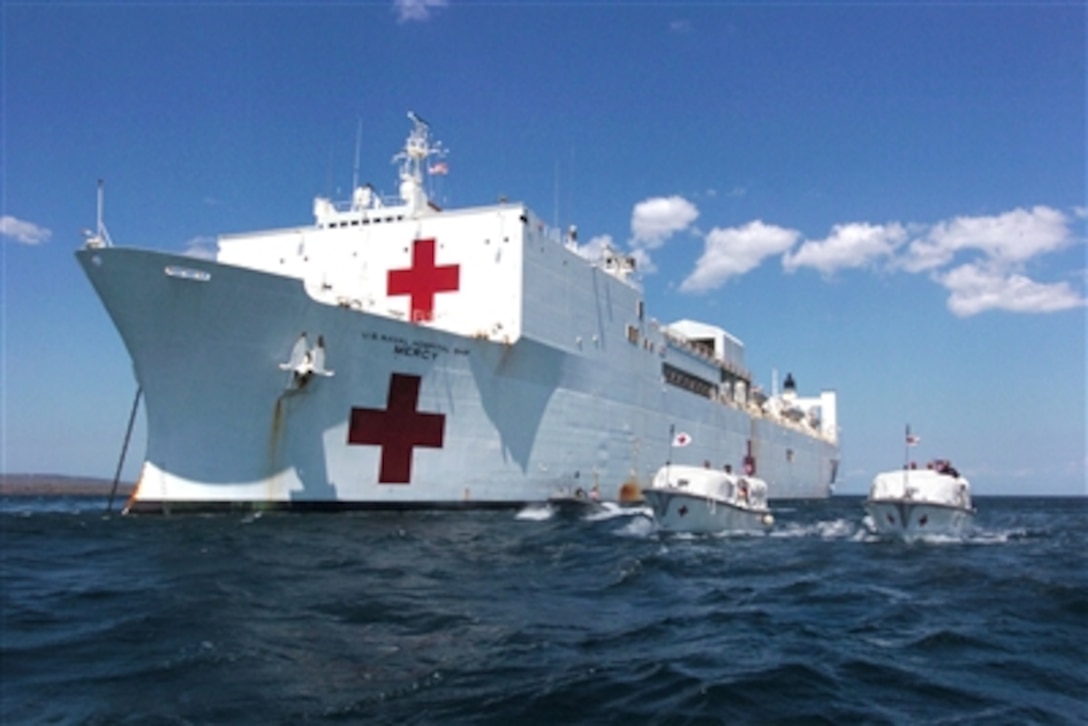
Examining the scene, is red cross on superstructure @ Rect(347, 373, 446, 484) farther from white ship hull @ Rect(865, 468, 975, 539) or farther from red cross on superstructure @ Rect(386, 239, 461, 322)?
white ship hull @ Rect(865, 468, 975, 539)

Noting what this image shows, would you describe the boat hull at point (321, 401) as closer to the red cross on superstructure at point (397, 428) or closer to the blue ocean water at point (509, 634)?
the red cross on superstructure at point (397, 428)

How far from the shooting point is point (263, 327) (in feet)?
36.6

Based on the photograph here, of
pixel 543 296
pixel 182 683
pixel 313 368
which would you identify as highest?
pixel 543 296

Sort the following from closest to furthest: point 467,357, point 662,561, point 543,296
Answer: point 662,561, point 467,357, point 543,296

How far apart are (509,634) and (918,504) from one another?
889cm

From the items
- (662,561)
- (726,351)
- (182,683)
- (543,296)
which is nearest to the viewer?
(182,683)

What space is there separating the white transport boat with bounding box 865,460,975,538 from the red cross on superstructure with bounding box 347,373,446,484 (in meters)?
7.30

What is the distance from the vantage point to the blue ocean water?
3.86 meters

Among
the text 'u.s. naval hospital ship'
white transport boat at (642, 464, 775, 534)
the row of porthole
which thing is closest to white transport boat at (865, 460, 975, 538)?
white transport boat at (642, 464, 775, 534)

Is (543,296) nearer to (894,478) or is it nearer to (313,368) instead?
(313,368)

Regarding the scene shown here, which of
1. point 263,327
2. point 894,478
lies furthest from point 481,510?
point 894,478

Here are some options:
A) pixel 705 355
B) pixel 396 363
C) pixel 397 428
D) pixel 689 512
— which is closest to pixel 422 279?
pixel 396 363

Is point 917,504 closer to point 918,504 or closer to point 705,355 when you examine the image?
point 918,504

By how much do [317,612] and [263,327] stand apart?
21.0 ft
